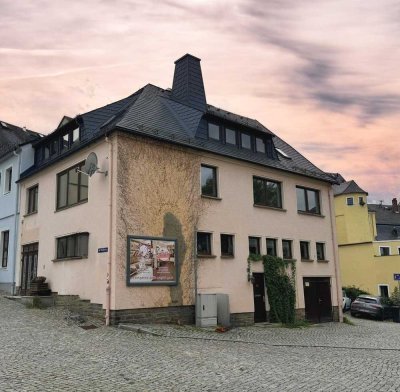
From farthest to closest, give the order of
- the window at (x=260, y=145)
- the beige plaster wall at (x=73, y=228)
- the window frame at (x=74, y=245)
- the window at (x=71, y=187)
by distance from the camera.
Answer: the window at (x=260, y=145), the window at (x=71, y=187), the window frame at (x=74, y=245), the beige plaster wall at (x=73, y=228)

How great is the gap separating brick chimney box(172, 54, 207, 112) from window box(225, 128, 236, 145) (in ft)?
7.97

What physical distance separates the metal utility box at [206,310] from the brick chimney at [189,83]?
1029cm

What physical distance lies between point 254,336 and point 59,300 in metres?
8.08

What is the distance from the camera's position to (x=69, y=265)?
18125 mm

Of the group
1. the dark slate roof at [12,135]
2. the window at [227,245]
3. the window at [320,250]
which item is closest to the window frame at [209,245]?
the window at [227,245]

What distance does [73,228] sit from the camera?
1844 centimetres

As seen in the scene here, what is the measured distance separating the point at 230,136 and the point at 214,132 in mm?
1008

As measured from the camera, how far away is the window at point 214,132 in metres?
20.6

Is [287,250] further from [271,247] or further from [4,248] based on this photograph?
[4,248]

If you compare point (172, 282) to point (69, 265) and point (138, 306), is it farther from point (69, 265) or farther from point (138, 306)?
point (69, 265)

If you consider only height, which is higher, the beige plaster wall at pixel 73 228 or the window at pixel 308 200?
the window at pixel 308 200

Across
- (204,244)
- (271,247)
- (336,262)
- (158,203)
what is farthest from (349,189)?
(158,203)

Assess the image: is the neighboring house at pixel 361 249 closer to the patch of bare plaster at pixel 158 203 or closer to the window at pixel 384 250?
the window at pixel 384 250

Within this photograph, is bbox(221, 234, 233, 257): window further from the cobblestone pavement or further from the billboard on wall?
the cobblestone pavement
